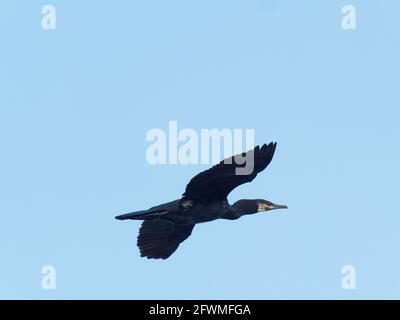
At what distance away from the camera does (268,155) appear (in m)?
30.2

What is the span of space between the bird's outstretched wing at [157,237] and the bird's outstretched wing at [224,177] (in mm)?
2688

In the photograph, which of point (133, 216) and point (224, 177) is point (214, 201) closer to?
point (224, 177)

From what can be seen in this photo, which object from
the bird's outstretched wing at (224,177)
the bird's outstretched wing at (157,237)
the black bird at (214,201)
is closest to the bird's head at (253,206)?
the black bird at (214,201)

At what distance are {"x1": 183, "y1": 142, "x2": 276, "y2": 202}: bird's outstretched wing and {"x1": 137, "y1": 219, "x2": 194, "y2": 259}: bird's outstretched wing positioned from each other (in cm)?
269

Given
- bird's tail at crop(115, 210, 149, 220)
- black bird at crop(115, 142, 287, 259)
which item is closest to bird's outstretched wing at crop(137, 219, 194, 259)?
black bird at crop(115, 142, 287, 259)

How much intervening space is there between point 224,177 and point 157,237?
398cm

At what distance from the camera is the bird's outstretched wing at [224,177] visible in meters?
30.3

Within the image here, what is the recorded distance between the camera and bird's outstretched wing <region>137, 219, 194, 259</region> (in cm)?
3412

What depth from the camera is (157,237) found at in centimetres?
3419

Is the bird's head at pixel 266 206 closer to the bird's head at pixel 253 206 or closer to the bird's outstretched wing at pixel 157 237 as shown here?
the bird's head at pixel 253 206

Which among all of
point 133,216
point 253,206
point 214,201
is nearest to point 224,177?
Answer: point 214,201
